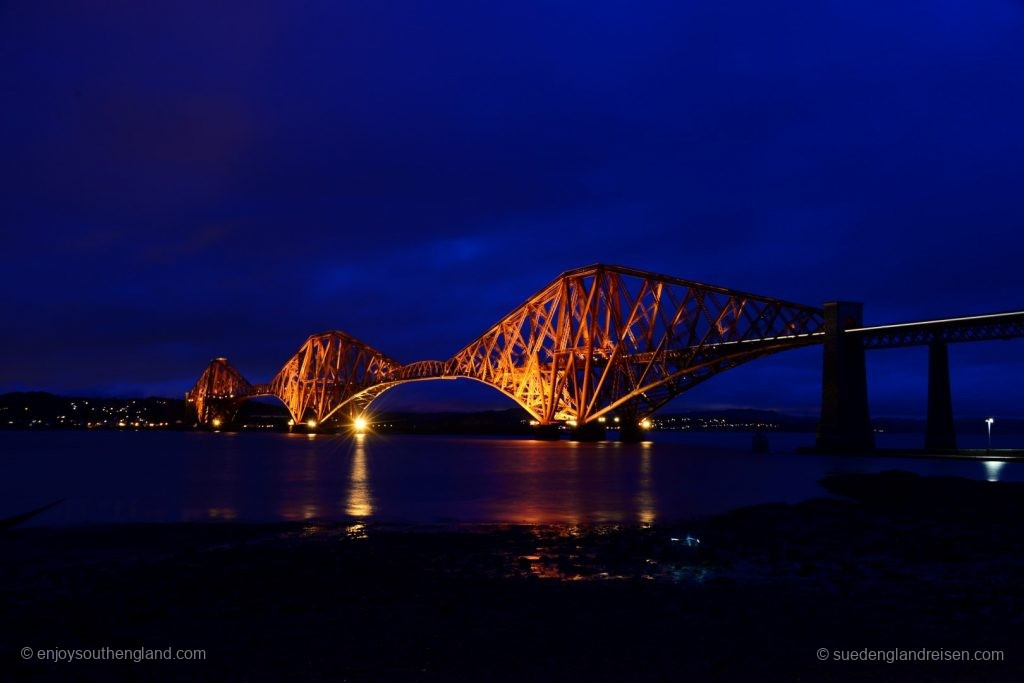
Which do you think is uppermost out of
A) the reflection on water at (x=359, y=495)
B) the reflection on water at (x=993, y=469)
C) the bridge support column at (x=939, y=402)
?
the bridge support column at (x=939, y=402)

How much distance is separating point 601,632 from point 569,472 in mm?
46182

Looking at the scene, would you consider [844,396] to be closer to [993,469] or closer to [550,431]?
[993,469]

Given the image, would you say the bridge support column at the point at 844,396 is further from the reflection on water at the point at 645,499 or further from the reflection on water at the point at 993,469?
the reflection on water at the point at 645,499

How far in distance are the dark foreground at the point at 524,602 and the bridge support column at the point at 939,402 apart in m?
46.2

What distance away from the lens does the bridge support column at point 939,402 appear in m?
64.6

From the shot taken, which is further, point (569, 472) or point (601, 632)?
point (569, 472)

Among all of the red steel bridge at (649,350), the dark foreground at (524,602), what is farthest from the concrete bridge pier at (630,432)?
the dark foreground at (524,602)

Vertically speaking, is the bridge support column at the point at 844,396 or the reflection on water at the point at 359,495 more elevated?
the bridge support column at the point at 844,396

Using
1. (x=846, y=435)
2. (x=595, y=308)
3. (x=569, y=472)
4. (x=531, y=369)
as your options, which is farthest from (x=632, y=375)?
(x=569, y=472)

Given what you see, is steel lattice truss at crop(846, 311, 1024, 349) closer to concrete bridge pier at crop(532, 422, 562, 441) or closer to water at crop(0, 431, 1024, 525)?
water at crop(0, 431, 1024, 525)

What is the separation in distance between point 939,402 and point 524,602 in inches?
2522

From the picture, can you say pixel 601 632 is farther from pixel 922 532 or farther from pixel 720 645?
pixel 922 532

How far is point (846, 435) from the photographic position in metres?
72.9

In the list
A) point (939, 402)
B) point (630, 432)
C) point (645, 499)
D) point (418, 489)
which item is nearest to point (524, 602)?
point (645, 499)
